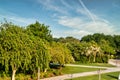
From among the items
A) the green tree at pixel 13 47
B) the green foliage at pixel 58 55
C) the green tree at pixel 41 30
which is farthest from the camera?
the green tree at pixel 41 30

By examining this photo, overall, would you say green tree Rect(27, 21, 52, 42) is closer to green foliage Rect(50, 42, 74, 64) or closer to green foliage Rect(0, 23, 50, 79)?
green foliage Rect(50, 42, 74, 64)

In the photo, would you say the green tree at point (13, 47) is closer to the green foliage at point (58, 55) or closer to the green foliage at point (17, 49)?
the green foliage at point (17, 49)

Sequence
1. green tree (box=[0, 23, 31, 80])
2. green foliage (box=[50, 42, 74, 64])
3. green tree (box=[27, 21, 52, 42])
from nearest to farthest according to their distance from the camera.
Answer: green tree (box=[0, 23, 31, 80]) → green foliage (box=[50, 42, 74, 64]) → green tree (box=[27, 21, 52, 42])

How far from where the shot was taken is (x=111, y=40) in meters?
130

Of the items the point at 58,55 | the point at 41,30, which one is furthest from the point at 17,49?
the point at 41,30

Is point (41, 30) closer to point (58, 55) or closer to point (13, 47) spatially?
point (58, 55)

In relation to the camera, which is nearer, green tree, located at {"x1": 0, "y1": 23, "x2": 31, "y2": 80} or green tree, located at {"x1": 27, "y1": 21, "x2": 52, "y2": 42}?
green tree, located at {"x1": 0, "y1": 23, "x2": 31, "y2": 80}

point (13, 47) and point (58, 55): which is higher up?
→ point (13, 47)

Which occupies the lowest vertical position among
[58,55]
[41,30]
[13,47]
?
[58,55]

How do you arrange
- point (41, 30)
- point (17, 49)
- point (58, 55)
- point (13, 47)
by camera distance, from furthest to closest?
point (41, 30)
point (58, 55)
point (17, 49)
point (13, 47)

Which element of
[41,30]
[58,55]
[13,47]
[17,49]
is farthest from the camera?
[41,30]

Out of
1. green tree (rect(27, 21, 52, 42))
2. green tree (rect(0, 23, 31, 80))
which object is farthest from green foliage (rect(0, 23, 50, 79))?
green tree (rect(27, 21, 52, 42))

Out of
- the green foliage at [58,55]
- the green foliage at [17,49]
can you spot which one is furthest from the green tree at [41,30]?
the green foliage at [17,49]

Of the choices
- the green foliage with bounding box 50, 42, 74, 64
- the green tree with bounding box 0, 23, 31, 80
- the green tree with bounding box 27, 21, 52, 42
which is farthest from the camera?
the green tree with bounding box 27, 21, 52, 42
